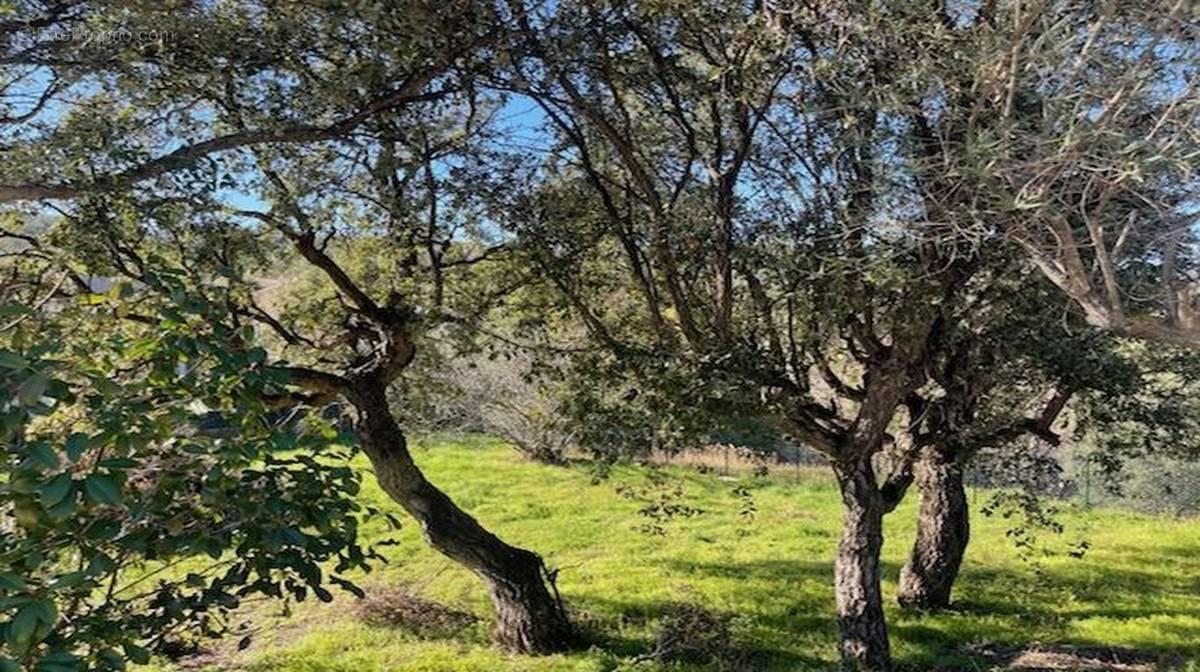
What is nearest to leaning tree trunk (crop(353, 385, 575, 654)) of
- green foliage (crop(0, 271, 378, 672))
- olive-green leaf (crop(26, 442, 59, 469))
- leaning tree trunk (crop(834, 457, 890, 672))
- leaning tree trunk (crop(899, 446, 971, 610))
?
leaning tree trunk (crop(834, 457, 890, 672))

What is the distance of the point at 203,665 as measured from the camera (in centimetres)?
789

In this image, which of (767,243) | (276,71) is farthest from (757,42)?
(276,71)

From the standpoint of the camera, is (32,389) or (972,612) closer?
(32,389)

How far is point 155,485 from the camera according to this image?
230cm

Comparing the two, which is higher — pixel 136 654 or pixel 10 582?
pixel 10 582

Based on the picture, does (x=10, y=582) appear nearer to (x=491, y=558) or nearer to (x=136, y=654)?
(x=136, y=654)

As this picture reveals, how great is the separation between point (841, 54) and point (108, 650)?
4.01 m

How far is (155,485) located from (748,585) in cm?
891

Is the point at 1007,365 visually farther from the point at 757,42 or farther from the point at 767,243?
the point at 757,42

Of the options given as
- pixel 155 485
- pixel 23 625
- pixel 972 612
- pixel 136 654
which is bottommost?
pixel 972 612

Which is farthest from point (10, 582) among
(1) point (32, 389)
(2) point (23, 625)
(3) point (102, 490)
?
(1) point (32, 389)

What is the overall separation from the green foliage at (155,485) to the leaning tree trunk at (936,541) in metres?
7.52

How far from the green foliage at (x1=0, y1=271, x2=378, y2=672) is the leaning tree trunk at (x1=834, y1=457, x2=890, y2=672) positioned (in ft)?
17.4

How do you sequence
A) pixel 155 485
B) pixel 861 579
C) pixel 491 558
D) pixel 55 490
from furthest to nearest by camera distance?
pixel 491 558 → pixel 861 579 → pixel 155 485 → pixel 55 490
